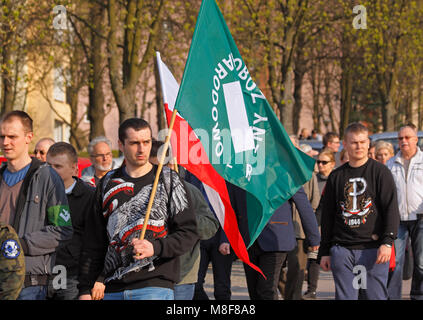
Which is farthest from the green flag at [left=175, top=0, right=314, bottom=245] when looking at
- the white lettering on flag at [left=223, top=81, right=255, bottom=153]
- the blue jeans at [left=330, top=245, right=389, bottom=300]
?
the blue jeans at [left=330, top=245, right=389, bottom=300]

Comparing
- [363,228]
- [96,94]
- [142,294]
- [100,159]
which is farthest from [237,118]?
[96,94]

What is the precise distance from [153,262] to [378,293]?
2.78 metres

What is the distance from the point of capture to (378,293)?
7020 millimetres

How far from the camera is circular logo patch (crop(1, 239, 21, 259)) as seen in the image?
4758 mm

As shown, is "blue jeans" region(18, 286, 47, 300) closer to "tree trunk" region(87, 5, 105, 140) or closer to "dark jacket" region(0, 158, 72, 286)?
"dark jacket" region(0, 158, 72, 286)

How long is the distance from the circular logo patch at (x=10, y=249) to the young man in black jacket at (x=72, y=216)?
23.1 inches

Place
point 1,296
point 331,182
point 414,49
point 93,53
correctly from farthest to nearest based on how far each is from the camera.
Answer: point 414,49 < point 93,53 < point 331,182 < point 1,296

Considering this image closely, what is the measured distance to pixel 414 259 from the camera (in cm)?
877

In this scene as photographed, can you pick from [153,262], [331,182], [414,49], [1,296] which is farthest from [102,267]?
[414,49]

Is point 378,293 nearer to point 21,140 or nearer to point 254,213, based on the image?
point 254,213

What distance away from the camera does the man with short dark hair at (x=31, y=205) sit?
17.0 feet

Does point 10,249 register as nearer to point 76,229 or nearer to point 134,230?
point 134,230

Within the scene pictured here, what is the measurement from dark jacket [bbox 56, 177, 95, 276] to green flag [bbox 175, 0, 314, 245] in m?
1.05

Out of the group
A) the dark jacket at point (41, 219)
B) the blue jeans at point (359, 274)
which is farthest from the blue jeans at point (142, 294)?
the blue jeans at point (359, 274)
